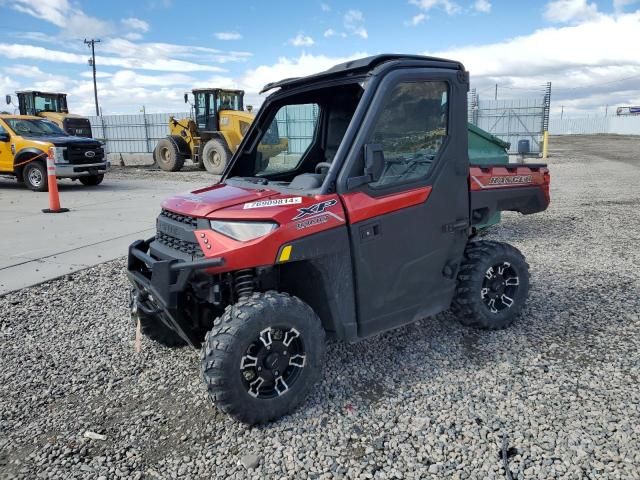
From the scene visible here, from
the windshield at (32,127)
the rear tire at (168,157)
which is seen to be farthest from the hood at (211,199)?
the rear tire at (168,157)

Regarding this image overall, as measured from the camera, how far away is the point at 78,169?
44.5ft

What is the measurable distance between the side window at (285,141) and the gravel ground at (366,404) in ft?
5.08

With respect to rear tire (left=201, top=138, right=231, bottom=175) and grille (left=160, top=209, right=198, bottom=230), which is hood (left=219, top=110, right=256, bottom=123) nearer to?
rear tire (left=201, top=138, right=231, bottom=175)

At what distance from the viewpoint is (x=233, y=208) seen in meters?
3.05

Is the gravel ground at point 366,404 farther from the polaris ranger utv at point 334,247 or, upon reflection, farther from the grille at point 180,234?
the grille at point 180,234

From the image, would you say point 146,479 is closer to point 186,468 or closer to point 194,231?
point 186,468

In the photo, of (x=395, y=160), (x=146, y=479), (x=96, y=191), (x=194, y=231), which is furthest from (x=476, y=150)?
(x=96, y=191)

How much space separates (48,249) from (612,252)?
7425 mm

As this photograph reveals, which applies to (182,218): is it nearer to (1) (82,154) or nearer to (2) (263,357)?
(2) (263,357)

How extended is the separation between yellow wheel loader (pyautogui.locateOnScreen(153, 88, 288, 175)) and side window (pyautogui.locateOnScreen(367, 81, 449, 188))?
14.1 metres

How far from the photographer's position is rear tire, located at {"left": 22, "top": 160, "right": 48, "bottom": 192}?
13336 millimetres

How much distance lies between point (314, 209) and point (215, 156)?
53.1 ft

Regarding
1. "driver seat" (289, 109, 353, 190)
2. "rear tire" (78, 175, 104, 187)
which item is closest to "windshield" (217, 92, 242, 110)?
"rear tire" (78, 175, 104, 187)

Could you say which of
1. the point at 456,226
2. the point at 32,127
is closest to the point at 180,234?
the point at 456,226
